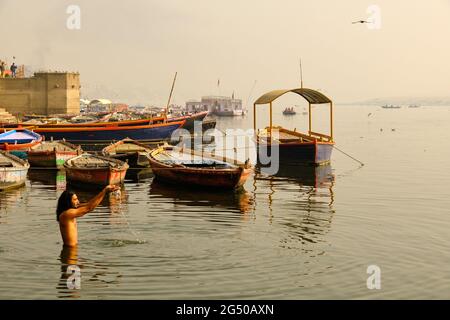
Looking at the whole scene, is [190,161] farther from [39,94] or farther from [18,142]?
[39,94]

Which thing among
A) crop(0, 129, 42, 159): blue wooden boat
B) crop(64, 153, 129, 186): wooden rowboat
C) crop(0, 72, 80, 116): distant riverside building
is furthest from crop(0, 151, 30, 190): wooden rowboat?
crop(0, 72, 80, 116): distant riverside building

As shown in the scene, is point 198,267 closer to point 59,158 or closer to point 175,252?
point 175,252

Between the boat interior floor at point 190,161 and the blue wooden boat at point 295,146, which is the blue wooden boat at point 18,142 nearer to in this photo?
the boat interior floor at point 190,161

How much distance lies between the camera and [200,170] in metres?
28.0

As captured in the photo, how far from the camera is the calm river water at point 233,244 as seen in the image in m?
13.9

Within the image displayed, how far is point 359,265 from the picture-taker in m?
15.8

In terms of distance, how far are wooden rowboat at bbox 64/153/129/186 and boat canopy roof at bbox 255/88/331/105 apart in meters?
11.8

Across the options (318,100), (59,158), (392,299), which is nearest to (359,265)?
(392,299)

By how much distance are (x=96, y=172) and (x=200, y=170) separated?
436cm

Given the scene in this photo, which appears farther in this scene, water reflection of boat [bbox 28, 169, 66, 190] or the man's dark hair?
water reflection of boat [bbox 28, 169, 66, 190]

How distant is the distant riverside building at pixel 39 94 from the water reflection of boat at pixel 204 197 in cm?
5912

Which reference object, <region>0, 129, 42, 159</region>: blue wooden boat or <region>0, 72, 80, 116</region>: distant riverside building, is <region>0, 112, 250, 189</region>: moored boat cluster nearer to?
<region>0, 129, 42, 159</region>: blue wooden boat

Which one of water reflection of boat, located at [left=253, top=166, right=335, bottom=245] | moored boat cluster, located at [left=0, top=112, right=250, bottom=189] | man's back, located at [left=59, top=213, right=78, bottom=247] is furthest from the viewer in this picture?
moored boat cluster, located at [left=0, top=112, right=250, bottom=189]

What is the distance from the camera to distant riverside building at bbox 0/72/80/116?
279ft
